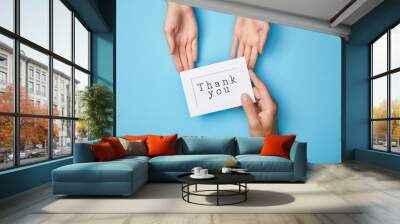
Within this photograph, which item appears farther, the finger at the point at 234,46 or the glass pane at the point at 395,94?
the glass pane at the point at 395,94

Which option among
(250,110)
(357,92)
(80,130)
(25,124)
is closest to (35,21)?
(25,124)

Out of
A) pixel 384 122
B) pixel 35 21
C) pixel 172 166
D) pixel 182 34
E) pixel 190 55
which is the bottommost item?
pixel 172 166

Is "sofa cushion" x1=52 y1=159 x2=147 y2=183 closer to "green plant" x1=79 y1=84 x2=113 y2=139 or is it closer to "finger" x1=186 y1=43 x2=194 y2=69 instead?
"green plant" x1=79 y1=84 x2=113 y2=139

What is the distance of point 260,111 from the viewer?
7.63m

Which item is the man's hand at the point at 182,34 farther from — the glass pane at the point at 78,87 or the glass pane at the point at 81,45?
the glass pane at the point at 78,87

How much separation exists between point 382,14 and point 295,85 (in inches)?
110

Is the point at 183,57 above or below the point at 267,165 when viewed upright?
above

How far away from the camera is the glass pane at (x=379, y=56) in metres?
8.56

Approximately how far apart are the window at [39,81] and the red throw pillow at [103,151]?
1009 millimetres

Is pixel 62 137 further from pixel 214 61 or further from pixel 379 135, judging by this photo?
pixel 379 135

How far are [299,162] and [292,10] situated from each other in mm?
3017

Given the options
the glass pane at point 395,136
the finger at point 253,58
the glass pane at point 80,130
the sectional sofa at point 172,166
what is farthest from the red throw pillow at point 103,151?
the glass pane at point 395,136

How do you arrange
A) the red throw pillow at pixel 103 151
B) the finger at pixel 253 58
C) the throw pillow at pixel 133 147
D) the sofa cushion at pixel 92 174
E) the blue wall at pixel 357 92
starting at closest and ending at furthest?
the sofa cushion at pixel 92 174
the red throw pillow at pixel 103 151
the throw pillow at pixel 133 147
the finger at pixel 253 58
the blue wall at pixel 357 92

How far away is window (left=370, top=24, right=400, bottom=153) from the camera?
7.94m
